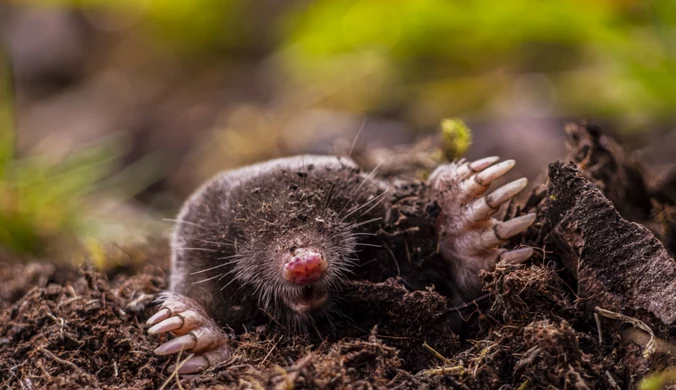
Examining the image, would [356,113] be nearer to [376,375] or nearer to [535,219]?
[535,219]

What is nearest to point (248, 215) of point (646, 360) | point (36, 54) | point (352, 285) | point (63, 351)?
point (352, 285)

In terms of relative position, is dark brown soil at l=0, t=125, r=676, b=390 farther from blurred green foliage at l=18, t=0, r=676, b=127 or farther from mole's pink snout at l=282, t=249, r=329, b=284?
blurred green foliage at l=18, t=0, r=676, b=127

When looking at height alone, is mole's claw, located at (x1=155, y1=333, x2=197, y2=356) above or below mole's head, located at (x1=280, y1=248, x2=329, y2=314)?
below

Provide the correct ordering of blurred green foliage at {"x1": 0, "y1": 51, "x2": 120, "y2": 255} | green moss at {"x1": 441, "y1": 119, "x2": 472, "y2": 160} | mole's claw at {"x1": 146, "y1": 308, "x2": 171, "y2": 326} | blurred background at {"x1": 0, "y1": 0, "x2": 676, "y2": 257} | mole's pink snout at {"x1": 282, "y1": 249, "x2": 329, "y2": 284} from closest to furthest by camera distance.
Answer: mole's pink snout at {"x1": 282, "y1": 249, "x2": 329, "y2": 284}
mole's claw at {"x1": 146, "y1": 308, "x2": 171, "y2": 326}
green moss at {"x1": 441, "y1": 119, "x2": 472, "y2": 160}
blurred green foliage at {"x1": 0, "y1": 51, "x2": 120, "y2": 255}
blurred background at {"x1": 0, "y1": 0, "x2": 676, "y2": 257}

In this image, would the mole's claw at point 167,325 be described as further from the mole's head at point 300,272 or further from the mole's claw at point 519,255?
the mole's claw at point 519,255

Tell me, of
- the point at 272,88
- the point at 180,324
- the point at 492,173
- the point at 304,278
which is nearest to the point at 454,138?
the point at 492,173

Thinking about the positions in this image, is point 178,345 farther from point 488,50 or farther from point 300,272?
point 488,50

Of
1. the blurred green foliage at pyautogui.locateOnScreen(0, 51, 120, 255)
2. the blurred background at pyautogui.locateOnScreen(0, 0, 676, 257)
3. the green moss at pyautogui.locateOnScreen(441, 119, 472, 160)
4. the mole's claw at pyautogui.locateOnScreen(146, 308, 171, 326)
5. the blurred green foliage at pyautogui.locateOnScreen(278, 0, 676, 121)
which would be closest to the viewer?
the mole's claw at pyautogui.locateOnScreen(146, 308, 171, 326)

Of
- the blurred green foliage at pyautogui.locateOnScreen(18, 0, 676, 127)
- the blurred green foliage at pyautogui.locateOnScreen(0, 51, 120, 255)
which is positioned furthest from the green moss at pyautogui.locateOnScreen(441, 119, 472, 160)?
the blurred green foliage at pyautogui.locateOnScreen(0, 51, 120, 255)
